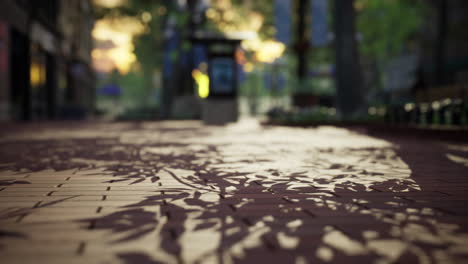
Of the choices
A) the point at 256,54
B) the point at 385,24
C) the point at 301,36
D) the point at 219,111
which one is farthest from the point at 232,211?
the point at 385,24

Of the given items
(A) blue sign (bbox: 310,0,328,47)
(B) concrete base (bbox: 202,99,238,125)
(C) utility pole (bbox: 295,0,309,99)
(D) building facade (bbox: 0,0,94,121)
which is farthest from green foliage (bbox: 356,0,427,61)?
(D) building facade (bbox: 0,0,94,121)

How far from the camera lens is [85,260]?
2.33 meters

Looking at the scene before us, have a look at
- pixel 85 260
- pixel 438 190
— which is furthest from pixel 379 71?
pixel 85 260

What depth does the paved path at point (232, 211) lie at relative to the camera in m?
2.50

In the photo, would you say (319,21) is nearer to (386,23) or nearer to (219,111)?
(219,111)

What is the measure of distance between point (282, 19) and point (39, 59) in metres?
12.7

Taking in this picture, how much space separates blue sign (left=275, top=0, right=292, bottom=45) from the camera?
69.6ft

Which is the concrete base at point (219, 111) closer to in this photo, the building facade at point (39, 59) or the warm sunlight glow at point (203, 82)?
the warm sunlight glow at point (203, 82)

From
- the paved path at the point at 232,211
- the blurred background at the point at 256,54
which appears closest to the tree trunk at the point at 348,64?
the blurred background at the point at 256,54

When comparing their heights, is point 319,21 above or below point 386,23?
below

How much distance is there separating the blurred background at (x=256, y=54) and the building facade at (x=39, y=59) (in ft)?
0.19

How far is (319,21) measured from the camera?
68.4ft

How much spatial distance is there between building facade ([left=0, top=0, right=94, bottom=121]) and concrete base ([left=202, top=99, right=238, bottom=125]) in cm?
834

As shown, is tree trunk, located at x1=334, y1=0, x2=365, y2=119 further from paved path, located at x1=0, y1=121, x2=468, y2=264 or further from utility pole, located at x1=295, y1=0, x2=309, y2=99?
paved path, located at x1=0, y1=121, x2=468, y2=264
